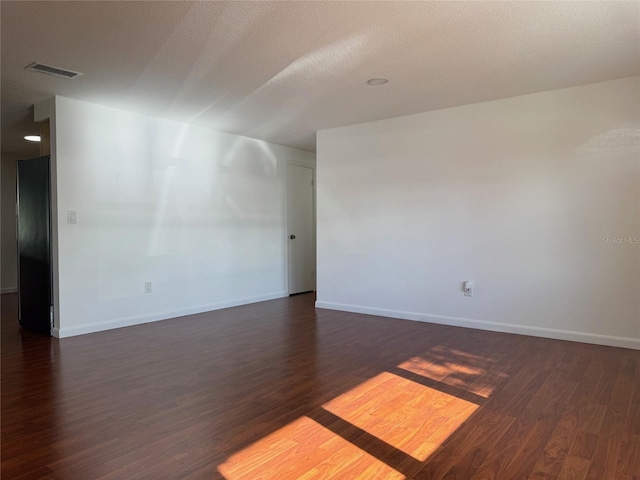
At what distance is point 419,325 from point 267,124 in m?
3.05

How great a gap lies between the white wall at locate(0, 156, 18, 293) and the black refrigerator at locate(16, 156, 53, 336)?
3.12 m

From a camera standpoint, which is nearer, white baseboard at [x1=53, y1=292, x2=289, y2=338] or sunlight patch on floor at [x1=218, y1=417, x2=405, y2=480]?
sunlight patch on floor at [x1=218, y1=417, x2=405, y2=480]

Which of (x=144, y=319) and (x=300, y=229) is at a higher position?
(x=300, y=229)

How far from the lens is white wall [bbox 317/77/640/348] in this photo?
380cm

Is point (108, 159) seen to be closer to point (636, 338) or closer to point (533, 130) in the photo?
point (533, 130)

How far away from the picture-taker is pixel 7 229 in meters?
7.27

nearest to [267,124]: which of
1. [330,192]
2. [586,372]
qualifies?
[330,192]

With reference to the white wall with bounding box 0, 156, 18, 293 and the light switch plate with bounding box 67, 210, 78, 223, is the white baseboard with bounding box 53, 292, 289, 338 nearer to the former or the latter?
the light switch plate with bounding box 67, 210, 78, 223

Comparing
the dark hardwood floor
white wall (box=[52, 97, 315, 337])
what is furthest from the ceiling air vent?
the dark hardwood floor

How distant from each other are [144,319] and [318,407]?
3082mm

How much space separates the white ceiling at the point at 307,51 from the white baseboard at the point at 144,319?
7.64 feet

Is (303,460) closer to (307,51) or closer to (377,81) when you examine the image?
(307,51)

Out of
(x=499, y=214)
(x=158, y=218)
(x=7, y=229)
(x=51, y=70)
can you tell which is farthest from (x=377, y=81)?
(x=7, y=229)

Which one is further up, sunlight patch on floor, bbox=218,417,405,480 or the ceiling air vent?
the ceiling air vent
